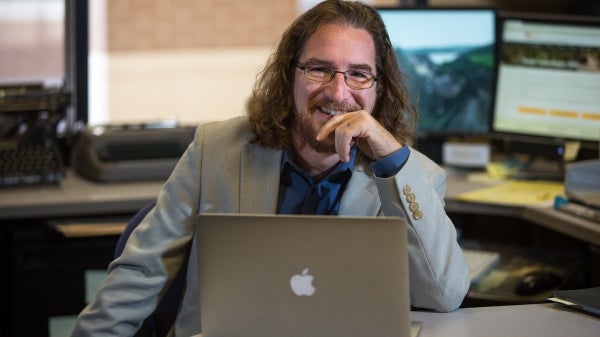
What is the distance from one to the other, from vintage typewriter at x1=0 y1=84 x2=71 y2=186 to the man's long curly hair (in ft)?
3.88

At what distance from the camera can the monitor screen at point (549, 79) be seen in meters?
3.22

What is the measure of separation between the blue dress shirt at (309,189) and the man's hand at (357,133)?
177 mm

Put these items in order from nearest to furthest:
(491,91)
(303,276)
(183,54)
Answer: (303,276) → (491,91) → (183,54)

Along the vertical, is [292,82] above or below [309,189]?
above

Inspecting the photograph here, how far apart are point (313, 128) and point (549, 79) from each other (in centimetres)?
142

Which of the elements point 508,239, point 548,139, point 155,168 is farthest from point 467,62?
point 155,168

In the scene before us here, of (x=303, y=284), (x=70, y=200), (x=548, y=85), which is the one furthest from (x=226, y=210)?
(x=548, y=85)

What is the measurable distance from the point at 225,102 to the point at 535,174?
3.26 meters

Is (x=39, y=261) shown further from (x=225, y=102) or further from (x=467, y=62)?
(x=225, y=102)

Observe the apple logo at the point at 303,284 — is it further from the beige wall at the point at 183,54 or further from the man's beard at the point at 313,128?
the beige wall at the point at 183,54

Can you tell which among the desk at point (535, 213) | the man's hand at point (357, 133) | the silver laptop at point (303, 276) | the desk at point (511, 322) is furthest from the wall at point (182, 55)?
the silver laptop at point (303, 276)

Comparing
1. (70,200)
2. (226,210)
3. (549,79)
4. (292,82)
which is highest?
(292,82)

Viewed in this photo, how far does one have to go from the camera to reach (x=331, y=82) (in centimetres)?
207

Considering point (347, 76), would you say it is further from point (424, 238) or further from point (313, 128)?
point (424, 238)
